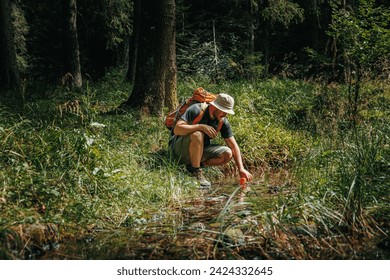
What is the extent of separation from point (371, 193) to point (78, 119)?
3667 millimetres

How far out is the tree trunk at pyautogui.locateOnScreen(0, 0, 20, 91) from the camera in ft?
36.8

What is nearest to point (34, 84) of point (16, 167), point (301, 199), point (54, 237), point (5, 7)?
point (5, 7)

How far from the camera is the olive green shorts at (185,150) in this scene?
226 inches

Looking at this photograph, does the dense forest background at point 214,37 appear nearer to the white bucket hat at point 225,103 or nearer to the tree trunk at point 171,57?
the tree trunk at point 171,57

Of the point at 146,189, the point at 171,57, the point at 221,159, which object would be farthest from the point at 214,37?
the point at 146,189

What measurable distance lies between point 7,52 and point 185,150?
25.4 feet

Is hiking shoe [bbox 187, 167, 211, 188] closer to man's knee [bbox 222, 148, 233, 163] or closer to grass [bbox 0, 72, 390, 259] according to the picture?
grass [bbox 0, 72, 390, 259]

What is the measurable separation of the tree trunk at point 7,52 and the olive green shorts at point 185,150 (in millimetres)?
6972

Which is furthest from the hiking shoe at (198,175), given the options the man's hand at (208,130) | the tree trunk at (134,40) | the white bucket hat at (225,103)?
the tree trunk at (134,40)

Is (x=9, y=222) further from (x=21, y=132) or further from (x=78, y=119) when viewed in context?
(x=78, y=119)

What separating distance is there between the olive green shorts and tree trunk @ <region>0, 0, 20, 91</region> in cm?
697

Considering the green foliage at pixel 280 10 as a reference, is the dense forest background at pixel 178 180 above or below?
below

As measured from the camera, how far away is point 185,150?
227 inches

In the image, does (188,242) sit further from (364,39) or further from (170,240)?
(364,39)
